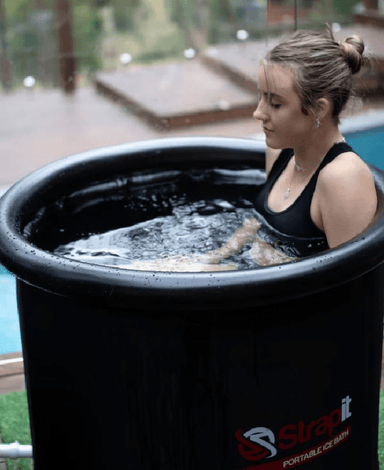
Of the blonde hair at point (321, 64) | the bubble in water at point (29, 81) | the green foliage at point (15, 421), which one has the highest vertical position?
the blonde hair at point (321, 64)

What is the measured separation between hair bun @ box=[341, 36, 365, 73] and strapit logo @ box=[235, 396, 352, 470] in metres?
0.68

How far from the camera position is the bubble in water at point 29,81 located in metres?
4.77

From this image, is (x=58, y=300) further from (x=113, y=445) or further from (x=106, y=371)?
(x=113, y=445)

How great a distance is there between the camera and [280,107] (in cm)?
162

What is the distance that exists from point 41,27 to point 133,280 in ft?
12.6

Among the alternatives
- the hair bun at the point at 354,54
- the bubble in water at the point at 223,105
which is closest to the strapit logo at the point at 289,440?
the hair bun at the point at 354,54

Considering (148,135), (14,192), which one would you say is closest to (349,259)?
(14,192)

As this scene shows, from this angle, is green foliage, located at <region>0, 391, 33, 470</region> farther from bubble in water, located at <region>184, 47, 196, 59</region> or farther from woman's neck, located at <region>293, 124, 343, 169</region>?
bubble in water, located at <region>184, 47, 196, 59</region>

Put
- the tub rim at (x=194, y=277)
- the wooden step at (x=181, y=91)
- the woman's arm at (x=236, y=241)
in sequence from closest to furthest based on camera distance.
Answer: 1. the tub rim at (x=194, y=277)
2. the woman's arm at (x=236, y=241)
3. the wooden step at (x=181, y=91)

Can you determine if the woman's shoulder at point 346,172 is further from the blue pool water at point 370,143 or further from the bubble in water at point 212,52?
the bubble in water at point 212,52

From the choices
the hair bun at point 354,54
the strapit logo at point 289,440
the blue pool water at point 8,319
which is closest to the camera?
the strapit logo at point 289,440

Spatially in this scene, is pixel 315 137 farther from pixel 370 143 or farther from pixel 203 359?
pixel 370 143

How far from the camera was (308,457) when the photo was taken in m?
1.41

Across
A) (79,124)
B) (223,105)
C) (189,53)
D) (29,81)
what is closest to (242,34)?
Result: (189,53)
